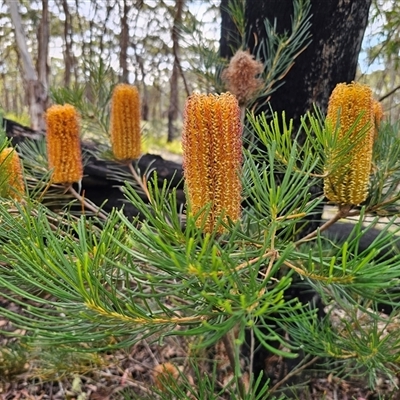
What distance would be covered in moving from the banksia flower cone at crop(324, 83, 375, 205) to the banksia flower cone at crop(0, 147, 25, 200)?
32cm

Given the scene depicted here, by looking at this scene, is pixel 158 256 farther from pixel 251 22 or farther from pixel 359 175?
pixel 251 22

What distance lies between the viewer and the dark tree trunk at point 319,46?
0.86 meters

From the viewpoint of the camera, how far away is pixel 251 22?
0.97 metres

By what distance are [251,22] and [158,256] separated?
857mm

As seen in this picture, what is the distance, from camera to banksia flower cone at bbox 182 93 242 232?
0.31 meters

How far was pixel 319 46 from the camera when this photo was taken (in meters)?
0.89

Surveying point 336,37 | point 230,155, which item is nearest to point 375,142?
point 336,37

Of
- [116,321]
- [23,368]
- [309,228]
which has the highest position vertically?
[116,321]

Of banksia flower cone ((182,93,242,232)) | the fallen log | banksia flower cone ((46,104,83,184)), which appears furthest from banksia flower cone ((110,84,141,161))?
the fallen log

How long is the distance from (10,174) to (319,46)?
0.72 m

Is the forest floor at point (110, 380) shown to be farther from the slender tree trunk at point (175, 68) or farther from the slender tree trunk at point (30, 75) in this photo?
the slender tree trunk at point (30, 75)

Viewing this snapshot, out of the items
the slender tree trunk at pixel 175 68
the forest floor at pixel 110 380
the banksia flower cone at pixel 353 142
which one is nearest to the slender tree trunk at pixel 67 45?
the slender tree trunk at pixel 175 68

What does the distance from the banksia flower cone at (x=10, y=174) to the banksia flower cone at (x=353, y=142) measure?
1.05 ft

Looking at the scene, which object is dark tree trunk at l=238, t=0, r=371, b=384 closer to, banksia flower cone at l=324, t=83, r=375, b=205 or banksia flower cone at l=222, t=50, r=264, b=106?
banksia flower cone at l=222, t=50, r=264, b=106
